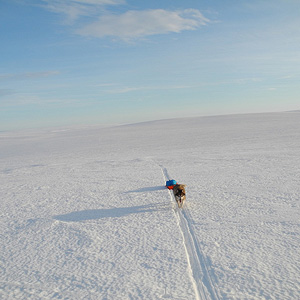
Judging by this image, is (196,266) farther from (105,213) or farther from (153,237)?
(105,213)

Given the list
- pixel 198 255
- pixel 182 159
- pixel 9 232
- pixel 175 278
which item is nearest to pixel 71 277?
pixel 175 278

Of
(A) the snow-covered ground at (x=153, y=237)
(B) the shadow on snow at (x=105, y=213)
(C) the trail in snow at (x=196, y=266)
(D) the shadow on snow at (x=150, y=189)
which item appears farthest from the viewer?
(D) the shadow on snow at (x=150, y=189)

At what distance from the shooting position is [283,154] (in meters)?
9.20

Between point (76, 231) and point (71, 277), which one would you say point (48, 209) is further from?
point (71, 277)

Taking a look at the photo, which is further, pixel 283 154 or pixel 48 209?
pixel 283 154

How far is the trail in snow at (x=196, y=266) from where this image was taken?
259 cm

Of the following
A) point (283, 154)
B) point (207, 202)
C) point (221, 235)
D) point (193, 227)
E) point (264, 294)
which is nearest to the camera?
point (264, 294)

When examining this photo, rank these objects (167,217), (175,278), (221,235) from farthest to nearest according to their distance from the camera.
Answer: (167,217) < (221,235) < (175,278)

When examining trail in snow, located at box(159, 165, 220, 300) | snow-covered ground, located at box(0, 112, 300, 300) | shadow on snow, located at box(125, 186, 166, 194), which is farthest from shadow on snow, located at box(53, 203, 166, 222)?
shadow on snow, located at box(125, 186, 166, 194)

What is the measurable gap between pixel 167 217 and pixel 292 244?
1.84 m

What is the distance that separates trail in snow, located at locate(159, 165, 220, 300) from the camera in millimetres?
2588

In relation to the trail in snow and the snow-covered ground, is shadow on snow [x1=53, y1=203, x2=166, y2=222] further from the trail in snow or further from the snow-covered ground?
the trail in snow

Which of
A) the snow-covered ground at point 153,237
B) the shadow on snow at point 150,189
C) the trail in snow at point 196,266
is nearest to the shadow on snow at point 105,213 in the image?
the snow-covered ground at point 153,237

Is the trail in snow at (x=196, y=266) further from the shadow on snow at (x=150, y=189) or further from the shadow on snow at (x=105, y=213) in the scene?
the shadow on snow at (x=150, y=189)
